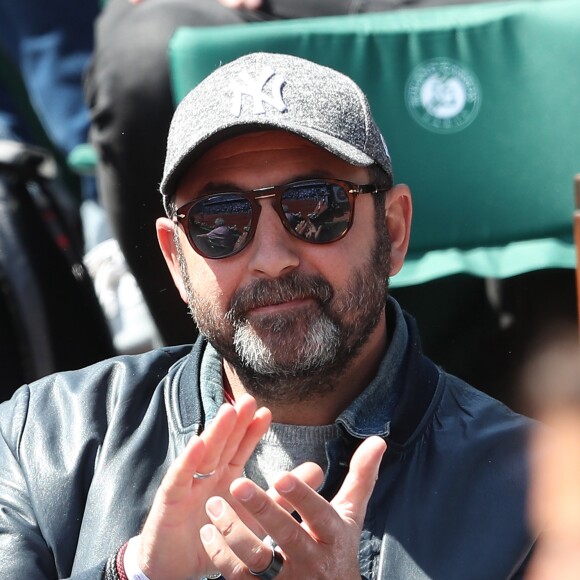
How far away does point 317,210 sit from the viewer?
1.78m

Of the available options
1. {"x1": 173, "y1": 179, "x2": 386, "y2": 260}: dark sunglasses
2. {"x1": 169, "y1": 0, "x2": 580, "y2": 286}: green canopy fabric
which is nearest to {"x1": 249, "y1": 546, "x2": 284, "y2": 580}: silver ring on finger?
{"x1": 173, "y1": 179, "x2": 386, "y2": 260}: dark sunglasses

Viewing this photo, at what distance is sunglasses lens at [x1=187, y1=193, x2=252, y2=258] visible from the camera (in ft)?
5.89

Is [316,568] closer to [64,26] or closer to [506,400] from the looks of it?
[506,400]

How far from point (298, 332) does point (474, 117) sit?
0.91 m

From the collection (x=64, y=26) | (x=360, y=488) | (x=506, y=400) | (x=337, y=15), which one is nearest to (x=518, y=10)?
(x=337, y=15)

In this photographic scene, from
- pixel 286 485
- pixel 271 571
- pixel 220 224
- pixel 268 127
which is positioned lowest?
pixel 271 571

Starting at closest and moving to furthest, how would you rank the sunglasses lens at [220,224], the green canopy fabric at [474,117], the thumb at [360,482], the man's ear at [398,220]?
the thumb at [360,482] < the sunglasses lens at [220,224] < the man's ear at [398,220] < the green canopy fabric at [474,117]

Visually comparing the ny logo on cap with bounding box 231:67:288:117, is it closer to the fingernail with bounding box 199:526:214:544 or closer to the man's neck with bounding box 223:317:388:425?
the man's neck with bounding box 223:317:388:425

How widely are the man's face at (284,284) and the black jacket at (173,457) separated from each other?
11cm

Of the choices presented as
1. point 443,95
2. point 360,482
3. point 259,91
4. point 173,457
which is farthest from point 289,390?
point 443,95

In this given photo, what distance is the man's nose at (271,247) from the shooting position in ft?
5.78

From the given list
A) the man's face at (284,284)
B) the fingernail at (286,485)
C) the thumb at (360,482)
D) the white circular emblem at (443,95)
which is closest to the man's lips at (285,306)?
the man's face at (284,284)

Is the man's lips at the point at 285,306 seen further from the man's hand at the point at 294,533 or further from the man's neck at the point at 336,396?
the man's hand at the point at 294,533

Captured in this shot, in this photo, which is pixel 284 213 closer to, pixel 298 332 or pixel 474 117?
pixel 298 332
